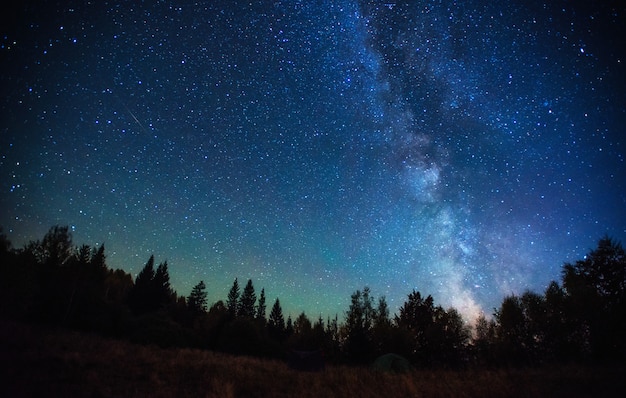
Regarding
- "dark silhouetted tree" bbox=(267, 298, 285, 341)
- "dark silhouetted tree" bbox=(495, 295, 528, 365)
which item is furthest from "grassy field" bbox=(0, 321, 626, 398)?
"dark silhouetted tree" bbox=(267, 298, 285, 341)

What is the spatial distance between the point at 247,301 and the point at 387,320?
160ft

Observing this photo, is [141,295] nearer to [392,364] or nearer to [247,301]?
[247,301]

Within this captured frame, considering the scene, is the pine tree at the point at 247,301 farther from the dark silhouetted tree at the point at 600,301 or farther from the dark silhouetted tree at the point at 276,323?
the dark silhouetted tree at the point at 600,301

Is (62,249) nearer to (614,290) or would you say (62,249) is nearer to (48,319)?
(48,319)

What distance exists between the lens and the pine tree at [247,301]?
269 feet

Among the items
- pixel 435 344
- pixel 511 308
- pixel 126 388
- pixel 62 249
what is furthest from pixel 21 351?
pixel 511 308

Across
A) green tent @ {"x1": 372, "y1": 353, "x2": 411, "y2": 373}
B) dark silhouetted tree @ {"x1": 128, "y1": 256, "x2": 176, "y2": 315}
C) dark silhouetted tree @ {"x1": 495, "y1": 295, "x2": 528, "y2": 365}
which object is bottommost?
green tent @ {"x1": 372, "y1": 353, "x2": 411, "y2": 373}

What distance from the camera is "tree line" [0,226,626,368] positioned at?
83.8 feet

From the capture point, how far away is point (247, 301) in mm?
83188

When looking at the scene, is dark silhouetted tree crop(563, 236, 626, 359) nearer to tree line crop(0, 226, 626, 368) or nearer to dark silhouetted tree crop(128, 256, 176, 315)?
tree line crop(0, 226, 626, 368)

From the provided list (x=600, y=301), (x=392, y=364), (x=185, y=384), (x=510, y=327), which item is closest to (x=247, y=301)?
(x=510, y=327)

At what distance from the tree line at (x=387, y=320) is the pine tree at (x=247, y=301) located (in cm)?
2810

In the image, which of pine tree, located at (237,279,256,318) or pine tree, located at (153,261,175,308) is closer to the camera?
pine tree, located at (153,261,175,308)

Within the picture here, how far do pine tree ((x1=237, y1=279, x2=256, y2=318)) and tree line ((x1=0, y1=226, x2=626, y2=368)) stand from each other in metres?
28.1
